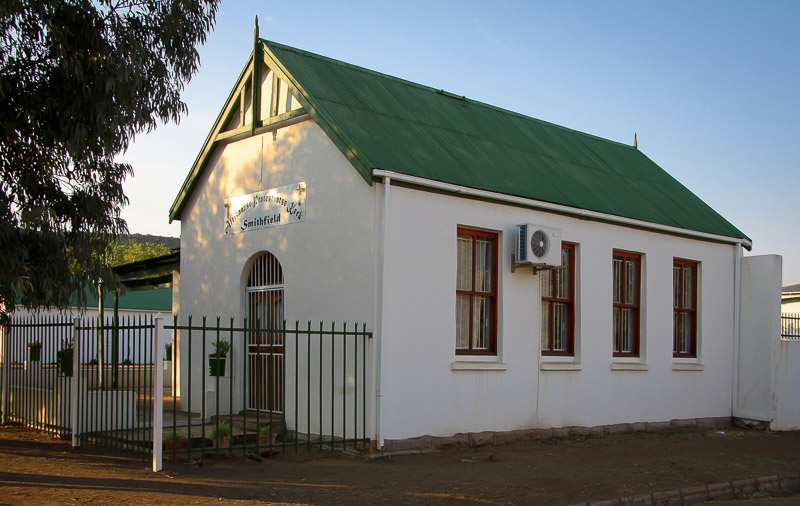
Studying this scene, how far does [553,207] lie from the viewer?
42.8 feet

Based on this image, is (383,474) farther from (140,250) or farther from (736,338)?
(140,250)

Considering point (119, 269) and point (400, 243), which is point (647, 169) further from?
point (119, 269)

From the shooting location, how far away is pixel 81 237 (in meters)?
8.98

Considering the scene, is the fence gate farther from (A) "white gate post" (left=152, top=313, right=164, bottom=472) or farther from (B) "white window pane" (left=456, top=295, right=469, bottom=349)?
(B) "white window pane" (left=456, top=295, right=469, bottom=349)

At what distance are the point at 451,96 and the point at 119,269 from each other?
23.2 feet

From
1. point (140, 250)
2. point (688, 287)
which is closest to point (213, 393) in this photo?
point (688, 287)

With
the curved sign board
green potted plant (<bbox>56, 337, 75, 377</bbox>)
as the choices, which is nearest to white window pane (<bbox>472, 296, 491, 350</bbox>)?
the curved sign board

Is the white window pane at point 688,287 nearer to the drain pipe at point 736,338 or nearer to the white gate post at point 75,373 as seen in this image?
the drain pipe at point 736,338

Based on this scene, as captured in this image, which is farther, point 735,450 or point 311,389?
point 735,450

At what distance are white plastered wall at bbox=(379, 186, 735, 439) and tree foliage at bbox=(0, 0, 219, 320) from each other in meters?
3.58

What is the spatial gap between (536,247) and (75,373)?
21.9ft

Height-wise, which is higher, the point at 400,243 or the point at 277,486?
the point at 400,243

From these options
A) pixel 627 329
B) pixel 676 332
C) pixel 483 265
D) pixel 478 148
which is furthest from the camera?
pixel 676 332

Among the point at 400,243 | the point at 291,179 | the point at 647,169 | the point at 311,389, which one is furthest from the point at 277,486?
the point at 647,169
